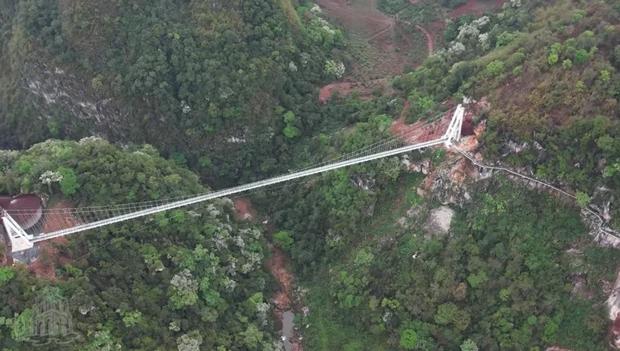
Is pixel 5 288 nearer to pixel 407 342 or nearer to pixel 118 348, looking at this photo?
pixel 118 348

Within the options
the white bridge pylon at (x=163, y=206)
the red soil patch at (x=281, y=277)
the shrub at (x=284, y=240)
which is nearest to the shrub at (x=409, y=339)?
the red soil patch at (x=281, y=277)

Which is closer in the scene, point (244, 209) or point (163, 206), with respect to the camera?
point (163, 206)

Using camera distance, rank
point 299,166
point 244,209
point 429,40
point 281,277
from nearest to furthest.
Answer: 1. point 281,277
2. point 299,166
3. point 244,209
4. point 429,40

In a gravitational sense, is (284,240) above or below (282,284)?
above

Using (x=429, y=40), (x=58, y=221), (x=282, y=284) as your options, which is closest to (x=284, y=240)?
(x=282, y=284)

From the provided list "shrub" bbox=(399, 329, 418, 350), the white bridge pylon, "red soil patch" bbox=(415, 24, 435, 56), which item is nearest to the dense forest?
"shrub" bbox=(399, 329, 418, 350)

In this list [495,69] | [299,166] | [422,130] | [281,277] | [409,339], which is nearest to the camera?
[409,339]

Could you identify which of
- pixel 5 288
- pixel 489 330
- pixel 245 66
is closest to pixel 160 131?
pixel 245 66

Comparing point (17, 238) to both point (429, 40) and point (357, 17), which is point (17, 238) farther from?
point (429, 40)
